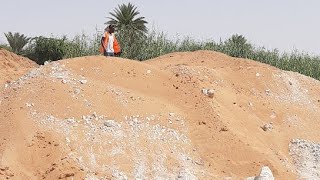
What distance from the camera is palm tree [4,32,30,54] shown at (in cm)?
2548

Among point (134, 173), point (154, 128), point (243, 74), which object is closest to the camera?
point (134, 173)

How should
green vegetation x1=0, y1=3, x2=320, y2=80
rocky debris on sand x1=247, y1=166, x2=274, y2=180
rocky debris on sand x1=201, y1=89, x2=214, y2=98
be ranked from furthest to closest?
green vegetation x1=0, y1=3, x2=320, y2=80, rocky debris on sand x1=201, y1=89, x2=214, y2=98, rocky debris on sand x1=247, y1=166, x2=274, y2=180

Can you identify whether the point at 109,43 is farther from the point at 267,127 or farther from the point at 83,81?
the point at 267,127

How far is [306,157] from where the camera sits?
9.89m

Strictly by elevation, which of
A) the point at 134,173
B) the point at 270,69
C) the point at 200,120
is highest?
the point at 270,69

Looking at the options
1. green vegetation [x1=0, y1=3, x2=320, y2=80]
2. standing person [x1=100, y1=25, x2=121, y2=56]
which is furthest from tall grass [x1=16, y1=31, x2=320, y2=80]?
standing person [x1=100, y1=25, x2=121, y2=56]

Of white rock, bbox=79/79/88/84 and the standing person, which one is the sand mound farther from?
white rock, bbox=79/79/88/84

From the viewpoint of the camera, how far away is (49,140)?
8.53 m

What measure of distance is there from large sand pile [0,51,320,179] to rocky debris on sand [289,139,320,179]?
17mm

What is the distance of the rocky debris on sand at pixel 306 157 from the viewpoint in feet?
31.2

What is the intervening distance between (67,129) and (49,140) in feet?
1.18

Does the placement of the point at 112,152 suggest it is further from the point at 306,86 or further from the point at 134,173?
the point at 306,86

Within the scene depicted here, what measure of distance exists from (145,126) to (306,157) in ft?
9.10

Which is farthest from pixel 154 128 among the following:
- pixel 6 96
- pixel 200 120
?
pixel 6 96
